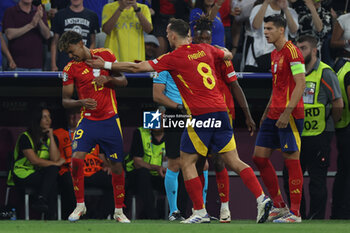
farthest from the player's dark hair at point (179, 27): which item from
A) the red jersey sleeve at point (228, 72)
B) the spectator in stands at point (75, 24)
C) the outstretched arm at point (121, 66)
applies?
the spectator in stands at point (75, 24)

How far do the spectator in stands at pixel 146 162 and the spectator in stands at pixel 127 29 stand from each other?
115 centimetres

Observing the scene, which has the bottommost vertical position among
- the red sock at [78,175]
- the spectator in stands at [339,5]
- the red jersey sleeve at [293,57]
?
the red sock at [78,175]

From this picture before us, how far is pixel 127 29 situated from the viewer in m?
10.8

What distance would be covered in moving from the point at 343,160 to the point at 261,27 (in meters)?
2.40

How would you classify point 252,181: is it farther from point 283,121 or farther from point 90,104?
point 90,104

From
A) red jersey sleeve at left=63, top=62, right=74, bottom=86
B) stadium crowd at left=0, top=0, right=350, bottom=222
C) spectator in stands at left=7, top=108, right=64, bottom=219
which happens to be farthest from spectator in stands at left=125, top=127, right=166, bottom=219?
red jersey sleeve at left=63, top=62, right=74, bottom=86

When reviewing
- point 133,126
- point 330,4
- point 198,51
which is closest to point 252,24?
point 330,4

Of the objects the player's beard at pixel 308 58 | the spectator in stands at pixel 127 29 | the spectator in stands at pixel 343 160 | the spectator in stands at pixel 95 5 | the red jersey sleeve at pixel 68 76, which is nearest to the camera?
the red jersey sleeve at pixel 68 76

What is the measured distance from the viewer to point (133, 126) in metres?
11.6

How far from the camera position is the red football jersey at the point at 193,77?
7.60m

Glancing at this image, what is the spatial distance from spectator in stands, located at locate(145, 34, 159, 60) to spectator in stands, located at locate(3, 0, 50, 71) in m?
1.52

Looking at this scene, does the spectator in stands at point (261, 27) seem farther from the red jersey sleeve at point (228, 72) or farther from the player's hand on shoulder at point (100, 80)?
the player's hand on shoulder at point (100, 80)

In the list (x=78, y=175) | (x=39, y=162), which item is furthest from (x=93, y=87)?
(x=39, y=162)

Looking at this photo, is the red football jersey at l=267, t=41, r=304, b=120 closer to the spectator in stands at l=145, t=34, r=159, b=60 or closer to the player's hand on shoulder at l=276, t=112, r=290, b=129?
the player's hand on shoulder at l=276, t=112, r=290, b=129
